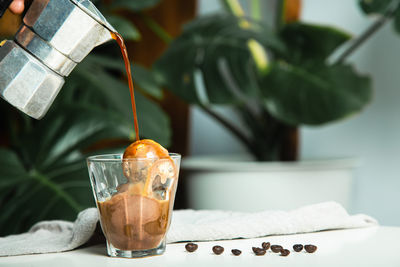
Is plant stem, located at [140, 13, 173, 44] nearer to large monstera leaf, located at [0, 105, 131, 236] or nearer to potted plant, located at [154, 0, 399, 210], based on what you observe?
potted plant, located at [154, 0, 399, 210]

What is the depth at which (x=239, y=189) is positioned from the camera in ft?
5.16

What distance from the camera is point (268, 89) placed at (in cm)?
153

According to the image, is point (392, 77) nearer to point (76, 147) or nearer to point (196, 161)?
point (196, 161)

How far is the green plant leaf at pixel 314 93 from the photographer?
1.45 m

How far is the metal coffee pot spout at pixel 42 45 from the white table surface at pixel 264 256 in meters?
0.18

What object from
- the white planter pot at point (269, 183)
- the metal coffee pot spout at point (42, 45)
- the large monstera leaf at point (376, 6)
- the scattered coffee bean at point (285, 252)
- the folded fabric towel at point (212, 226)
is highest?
the large monstera leaf at point (376, 6)

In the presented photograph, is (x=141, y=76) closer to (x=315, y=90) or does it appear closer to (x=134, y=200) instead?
(x=315, y=90)

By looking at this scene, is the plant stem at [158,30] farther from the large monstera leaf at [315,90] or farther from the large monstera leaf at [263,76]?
the large monstera leaf at [315,90]

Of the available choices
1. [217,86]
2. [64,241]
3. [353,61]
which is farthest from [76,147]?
[353,61]

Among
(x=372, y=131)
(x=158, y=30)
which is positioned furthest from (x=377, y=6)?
(x=158, y=30)

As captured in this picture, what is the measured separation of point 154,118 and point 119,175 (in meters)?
0.77

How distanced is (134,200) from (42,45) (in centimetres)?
21

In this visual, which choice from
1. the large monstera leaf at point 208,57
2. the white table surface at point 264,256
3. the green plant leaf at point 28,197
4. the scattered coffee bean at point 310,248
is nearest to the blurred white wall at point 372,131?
the large monstera leaf at point 208,57

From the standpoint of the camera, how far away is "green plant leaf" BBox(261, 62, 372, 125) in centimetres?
145
